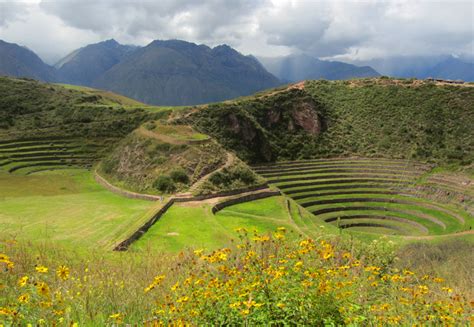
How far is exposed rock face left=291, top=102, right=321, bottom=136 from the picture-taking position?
6894cm

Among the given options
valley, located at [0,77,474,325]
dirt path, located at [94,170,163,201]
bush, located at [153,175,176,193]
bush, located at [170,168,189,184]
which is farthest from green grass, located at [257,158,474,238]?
dirt path, located at [94,170,163,201]

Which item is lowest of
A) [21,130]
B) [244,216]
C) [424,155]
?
[244,216]

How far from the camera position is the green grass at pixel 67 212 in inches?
891

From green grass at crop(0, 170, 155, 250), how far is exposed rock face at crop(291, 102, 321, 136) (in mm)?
41465

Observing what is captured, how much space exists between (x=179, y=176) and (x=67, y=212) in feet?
40.6

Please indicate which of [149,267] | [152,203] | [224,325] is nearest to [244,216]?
[152,203]

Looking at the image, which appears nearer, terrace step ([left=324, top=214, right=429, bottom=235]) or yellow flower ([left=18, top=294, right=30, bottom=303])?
yellow flower ([left=18, top=294, right=30, bottom=303])

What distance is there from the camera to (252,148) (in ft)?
201

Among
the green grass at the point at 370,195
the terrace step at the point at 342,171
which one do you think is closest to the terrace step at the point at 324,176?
the green grass at the point at 370,195

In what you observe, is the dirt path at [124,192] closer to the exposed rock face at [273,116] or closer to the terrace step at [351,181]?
the terrace step at [351,181]

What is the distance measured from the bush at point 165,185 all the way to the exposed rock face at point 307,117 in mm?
38380

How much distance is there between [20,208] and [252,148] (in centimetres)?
3903

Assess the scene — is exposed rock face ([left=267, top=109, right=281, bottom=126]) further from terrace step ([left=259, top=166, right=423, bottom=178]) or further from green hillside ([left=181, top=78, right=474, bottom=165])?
terrace step ([left=259, top=166, right=423, bottom=178])

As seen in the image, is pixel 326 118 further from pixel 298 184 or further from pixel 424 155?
pixel 298 184
